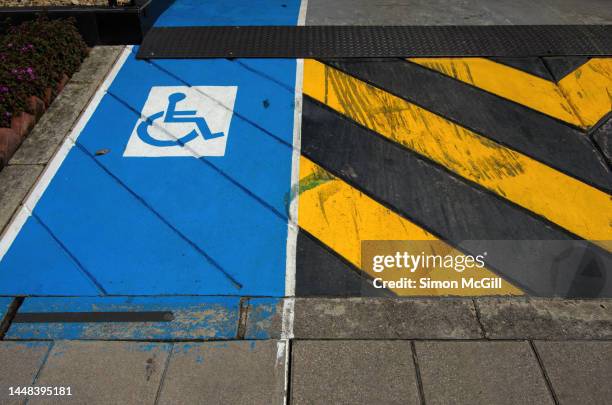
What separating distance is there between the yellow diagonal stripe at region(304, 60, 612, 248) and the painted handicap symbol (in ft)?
4.24

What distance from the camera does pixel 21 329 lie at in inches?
144

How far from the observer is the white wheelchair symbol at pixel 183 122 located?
512cm

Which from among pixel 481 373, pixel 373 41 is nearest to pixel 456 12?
pixel 373 41

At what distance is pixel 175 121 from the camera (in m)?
5.44

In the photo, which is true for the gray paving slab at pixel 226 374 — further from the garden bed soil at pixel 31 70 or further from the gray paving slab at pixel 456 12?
the gray paving slab at pixel 456 12

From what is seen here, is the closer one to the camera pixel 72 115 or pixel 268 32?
pixel 72 115

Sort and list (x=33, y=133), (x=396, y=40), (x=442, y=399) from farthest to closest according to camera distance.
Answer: (x=396, y=40), (x=33, y=133), (x=442, y=399)

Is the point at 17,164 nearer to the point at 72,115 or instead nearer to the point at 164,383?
the point at 72,115

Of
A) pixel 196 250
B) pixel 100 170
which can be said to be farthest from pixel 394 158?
pixel 100 170

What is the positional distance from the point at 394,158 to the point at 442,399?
2468mm

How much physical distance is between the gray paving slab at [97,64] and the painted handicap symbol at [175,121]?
46.2 inches

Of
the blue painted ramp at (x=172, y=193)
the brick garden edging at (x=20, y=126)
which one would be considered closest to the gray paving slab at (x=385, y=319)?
the blue painted ramp at (x=172, y=193)

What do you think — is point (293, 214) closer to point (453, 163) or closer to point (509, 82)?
point (453, 163)

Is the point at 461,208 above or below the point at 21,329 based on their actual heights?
above
